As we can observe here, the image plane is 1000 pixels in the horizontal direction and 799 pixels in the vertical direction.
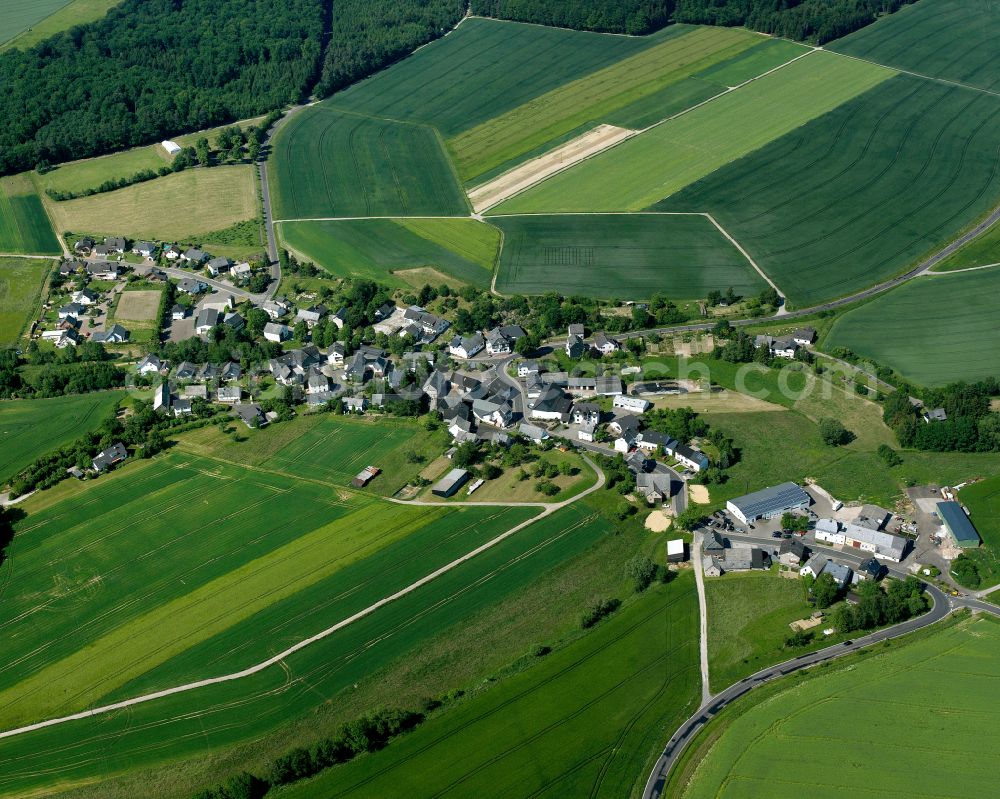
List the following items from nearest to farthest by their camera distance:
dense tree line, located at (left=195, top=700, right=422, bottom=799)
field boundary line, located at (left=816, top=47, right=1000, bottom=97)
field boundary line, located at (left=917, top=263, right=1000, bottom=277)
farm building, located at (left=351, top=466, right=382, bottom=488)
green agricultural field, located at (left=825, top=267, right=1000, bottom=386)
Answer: dense tree line, located at (left=195, top=700, right=422, bottom=799), farm building, located at (left=351, top=466, right=382, bottom=488), green agricultural field, located at (left=825, top=267, right=1000, bottom=386), field boundary line, located at (left=917, top=263, right=1000, bottom=277), field boundary line, located at (left=816, top=47, right=1000, bottom=97)

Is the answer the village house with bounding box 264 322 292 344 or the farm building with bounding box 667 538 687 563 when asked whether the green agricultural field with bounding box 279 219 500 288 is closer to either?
the village house with bounding box 264 322 292 344

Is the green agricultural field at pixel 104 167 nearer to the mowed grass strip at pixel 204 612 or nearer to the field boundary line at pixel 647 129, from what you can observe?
the field boundary line at pixel 647 129

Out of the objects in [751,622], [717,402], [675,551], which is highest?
[717,402]

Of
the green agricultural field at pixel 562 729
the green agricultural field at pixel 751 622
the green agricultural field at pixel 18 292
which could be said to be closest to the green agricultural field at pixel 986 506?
the green agricultural field at pixel 751 622

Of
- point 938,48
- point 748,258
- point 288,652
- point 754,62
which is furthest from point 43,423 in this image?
point 938,48

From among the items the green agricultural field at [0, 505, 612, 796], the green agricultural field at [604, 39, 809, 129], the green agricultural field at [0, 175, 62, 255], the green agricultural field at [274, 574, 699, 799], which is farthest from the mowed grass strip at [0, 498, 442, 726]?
the green agricultural field at [604, 39, 809, 129]

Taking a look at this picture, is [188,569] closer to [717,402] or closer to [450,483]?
[450,483]
